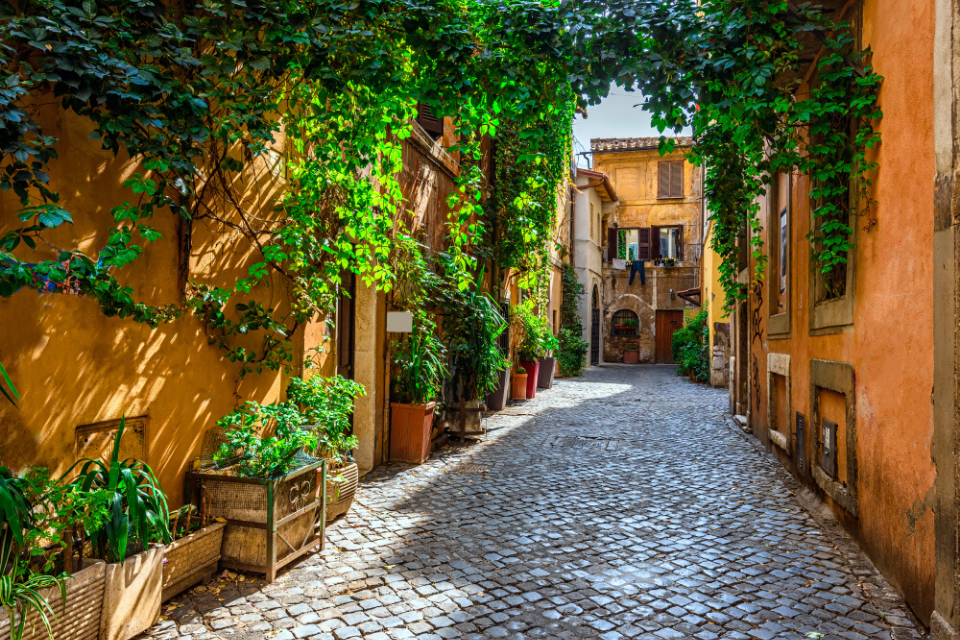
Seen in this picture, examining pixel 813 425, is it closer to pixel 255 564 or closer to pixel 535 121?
pixel 535 121

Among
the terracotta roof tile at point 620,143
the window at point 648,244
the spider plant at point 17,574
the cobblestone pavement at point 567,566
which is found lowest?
the cobblestone pavement at point 567,566

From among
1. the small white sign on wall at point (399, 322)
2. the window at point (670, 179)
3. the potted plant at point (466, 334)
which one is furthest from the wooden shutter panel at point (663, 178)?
the small white sign on wall at point (399, 322)

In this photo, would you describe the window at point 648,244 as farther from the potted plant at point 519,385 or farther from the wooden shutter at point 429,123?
the wooden shutter at point 429,123

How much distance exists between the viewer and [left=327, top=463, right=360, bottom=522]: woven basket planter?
15.6 ft

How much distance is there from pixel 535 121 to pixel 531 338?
869 centimetres

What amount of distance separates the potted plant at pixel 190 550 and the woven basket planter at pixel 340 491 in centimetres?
110

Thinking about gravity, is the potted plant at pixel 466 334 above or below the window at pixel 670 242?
below

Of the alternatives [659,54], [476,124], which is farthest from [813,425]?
[476,124]

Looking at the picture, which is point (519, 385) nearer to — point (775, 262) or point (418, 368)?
point (775, 262)

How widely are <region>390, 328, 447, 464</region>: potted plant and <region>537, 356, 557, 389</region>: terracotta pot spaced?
26.1ft

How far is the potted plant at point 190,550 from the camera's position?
10.8 ft

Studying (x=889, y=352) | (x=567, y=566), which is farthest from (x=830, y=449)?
(x=567, y=566)

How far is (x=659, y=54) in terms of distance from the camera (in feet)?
13.1

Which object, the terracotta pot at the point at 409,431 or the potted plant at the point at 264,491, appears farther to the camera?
the terracotta pot at the point at 409,431
